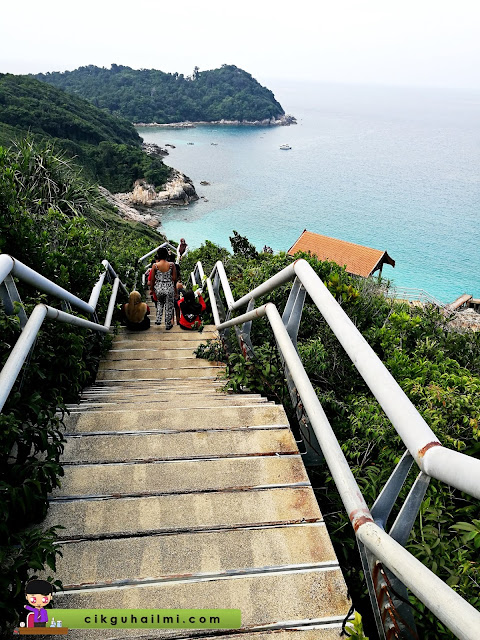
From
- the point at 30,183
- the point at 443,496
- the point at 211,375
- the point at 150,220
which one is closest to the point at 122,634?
the point at 443,496

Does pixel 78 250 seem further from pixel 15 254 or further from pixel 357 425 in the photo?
pixel 357 425

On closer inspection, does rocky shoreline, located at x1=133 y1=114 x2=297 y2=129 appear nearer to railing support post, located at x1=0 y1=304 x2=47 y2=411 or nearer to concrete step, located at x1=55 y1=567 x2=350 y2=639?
railing support post, located at x1=0 y1=304 x2=47 y2=411

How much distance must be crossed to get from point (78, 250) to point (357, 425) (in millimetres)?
2913

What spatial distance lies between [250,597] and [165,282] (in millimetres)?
4921

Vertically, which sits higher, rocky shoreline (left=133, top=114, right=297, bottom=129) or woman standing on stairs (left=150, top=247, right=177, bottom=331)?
rocky shoreline (left=133, top=114, right=297, bottom=129)

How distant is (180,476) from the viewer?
1984mm

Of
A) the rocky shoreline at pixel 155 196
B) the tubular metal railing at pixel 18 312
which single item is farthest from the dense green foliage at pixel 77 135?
the tubular metal railing at pixel 18 312

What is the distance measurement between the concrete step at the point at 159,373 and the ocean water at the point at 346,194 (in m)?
37.7

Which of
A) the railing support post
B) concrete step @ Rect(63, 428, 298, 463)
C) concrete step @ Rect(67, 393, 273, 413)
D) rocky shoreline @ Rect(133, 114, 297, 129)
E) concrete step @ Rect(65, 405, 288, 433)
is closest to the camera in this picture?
the railing support post

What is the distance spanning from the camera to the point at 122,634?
1.36m

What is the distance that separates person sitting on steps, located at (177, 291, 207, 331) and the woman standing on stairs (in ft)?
0.54

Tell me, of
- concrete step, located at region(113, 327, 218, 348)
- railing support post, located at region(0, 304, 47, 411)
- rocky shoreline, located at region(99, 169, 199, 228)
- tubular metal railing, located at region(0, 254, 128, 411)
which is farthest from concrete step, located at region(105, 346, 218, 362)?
rocky shoreline, located at region(99, 169, 199, 228)

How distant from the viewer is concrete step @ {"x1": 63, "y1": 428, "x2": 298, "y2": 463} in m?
2.11

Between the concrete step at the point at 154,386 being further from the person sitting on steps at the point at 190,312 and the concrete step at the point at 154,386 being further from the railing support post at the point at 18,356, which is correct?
the person sitting on steps at the point at 190,312
